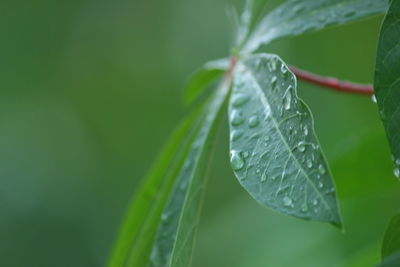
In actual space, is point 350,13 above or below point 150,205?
above

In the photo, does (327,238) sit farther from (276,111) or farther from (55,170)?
(55,170)

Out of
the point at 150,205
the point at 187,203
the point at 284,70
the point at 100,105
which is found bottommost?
the point at 100,105

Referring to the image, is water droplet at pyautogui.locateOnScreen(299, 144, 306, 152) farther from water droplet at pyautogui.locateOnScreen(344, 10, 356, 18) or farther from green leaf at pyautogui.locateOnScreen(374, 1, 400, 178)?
water droplet at pyautogui.locateOnScreen(344, 10, 356, 18)

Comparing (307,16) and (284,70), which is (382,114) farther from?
(307,16)

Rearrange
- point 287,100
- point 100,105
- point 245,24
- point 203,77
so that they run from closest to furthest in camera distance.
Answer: point 287,100
point 245,24
point 203,77
point 100,105

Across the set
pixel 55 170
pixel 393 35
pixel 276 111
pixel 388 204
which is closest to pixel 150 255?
pixel 276 111

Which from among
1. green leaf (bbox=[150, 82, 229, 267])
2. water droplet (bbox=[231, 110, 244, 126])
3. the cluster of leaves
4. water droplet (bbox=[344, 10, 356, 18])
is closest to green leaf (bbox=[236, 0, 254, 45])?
the cluster of leaves

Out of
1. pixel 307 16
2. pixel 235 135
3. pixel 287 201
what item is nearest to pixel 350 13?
pixel 307 16
